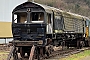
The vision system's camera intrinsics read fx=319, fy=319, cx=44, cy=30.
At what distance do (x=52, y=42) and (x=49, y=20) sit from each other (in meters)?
1.76

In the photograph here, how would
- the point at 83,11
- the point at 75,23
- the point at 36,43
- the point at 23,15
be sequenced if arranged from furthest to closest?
the point at 83,11 → the point at 75,23 → the point at 23,15 → the point at 36,43

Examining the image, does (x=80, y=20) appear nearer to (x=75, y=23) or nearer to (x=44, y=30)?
(x=75, y=23)

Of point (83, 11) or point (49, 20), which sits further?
point (83, 11)

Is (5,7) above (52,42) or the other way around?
above

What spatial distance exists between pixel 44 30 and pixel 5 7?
55.8ft

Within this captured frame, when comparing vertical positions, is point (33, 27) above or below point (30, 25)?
below

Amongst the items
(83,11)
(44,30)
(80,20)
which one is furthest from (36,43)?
(83,11)

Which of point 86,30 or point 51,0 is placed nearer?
point 86,30

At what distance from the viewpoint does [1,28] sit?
33719 millimetres

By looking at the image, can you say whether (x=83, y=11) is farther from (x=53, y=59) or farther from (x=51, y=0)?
(x=53, y=59)

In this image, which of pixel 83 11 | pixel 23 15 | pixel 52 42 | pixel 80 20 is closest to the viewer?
pixel 23 15

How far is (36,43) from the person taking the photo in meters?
17.8

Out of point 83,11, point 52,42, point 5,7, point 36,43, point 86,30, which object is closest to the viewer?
point 36,43

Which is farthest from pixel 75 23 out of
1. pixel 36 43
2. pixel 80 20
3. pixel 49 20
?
pixel 36 43
